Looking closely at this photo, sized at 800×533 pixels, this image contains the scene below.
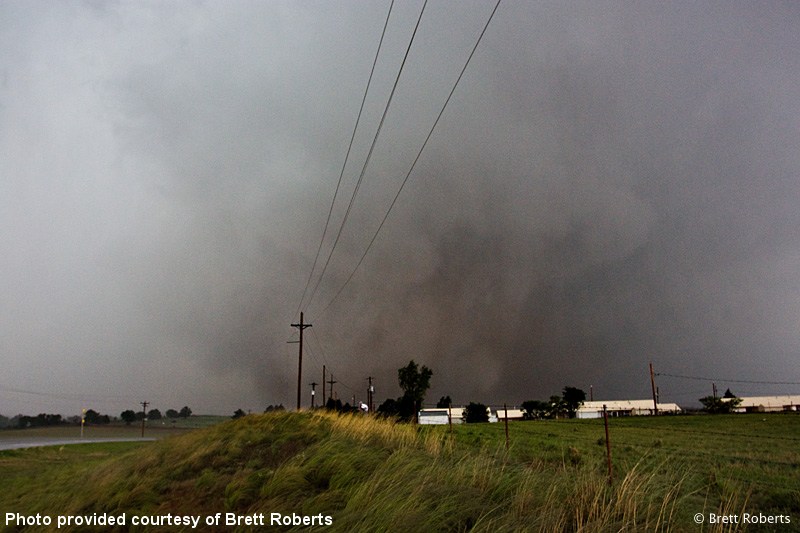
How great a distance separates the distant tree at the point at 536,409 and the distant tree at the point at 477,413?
14.5 m

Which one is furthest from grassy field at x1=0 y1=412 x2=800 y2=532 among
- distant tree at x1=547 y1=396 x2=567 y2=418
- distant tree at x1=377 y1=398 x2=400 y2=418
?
distant tree at x1=547 y1=396 x2=567 y2=418

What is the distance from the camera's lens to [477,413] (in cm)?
10881

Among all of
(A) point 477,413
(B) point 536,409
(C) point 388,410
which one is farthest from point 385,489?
(B) point 536,409

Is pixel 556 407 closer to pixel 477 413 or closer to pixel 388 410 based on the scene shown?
pixel 477 413


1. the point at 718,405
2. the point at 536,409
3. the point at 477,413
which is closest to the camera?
the point at 718,405

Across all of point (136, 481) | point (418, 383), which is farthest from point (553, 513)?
point (418, 383)

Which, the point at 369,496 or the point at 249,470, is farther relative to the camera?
the point at 249,470

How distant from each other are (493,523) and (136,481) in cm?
929

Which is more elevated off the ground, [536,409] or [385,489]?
[385,489]

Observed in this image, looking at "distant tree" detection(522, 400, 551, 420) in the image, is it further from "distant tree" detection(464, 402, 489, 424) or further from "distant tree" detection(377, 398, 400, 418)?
"distant tree" detection(377, 398, 400, 418)

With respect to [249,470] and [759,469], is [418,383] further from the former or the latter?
[249,470]

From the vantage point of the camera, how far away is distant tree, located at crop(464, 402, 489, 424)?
108m

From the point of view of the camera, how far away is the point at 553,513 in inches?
242

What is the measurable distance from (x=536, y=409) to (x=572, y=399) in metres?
8.52
